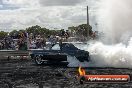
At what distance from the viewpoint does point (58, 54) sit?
64.3 ft

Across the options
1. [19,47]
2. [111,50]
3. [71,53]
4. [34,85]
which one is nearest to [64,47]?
[71,53]

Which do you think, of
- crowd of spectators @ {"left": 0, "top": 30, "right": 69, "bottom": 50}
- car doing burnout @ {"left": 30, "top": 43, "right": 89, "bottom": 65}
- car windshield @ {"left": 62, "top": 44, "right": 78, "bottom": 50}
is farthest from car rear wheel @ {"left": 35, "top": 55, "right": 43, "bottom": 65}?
crowd of spectators @ {"left": 0, "top": 30, "right": 69, "bottom": 50}

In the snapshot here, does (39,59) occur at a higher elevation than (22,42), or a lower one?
lower

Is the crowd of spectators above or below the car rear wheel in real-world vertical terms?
above

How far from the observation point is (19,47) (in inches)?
977

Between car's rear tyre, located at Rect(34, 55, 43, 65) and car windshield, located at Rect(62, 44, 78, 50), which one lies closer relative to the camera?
car windshield, located at Rect(62, 44, 78, 50)

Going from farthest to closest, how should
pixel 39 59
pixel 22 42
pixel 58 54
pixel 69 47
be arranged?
1. pixel 22 42
2. pixel 39 59
3. pixel 69 47
4. pixel 58 54

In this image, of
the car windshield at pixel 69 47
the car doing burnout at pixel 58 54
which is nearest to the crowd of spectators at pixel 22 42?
the car doing burnout at pixel 58 54

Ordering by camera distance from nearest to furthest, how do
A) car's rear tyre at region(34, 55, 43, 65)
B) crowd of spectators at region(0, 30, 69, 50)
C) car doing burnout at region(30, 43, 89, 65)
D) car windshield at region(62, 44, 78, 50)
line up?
car doing burnout at region(30, 43, 89, 65) < car windshield at region(62, 44, 78, 50) < car's rear tyre at region(34, 55, 43, 65) < crowd of spectators at region(0, 30, 69, 50)

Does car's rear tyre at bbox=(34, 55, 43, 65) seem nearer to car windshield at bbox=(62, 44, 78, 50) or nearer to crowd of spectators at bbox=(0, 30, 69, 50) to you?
car windshield at bbox=(62, 44, 78, 50)

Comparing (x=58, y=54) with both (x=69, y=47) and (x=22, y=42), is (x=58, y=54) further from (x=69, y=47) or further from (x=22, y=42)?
(x=22, y=42)

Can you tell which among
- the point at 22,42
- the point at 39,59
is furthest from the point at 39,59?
the point at 22,42

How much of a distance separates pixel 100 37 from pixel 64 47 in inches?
111

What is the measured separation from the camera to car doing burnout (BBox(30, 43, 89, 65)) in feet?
63.3
